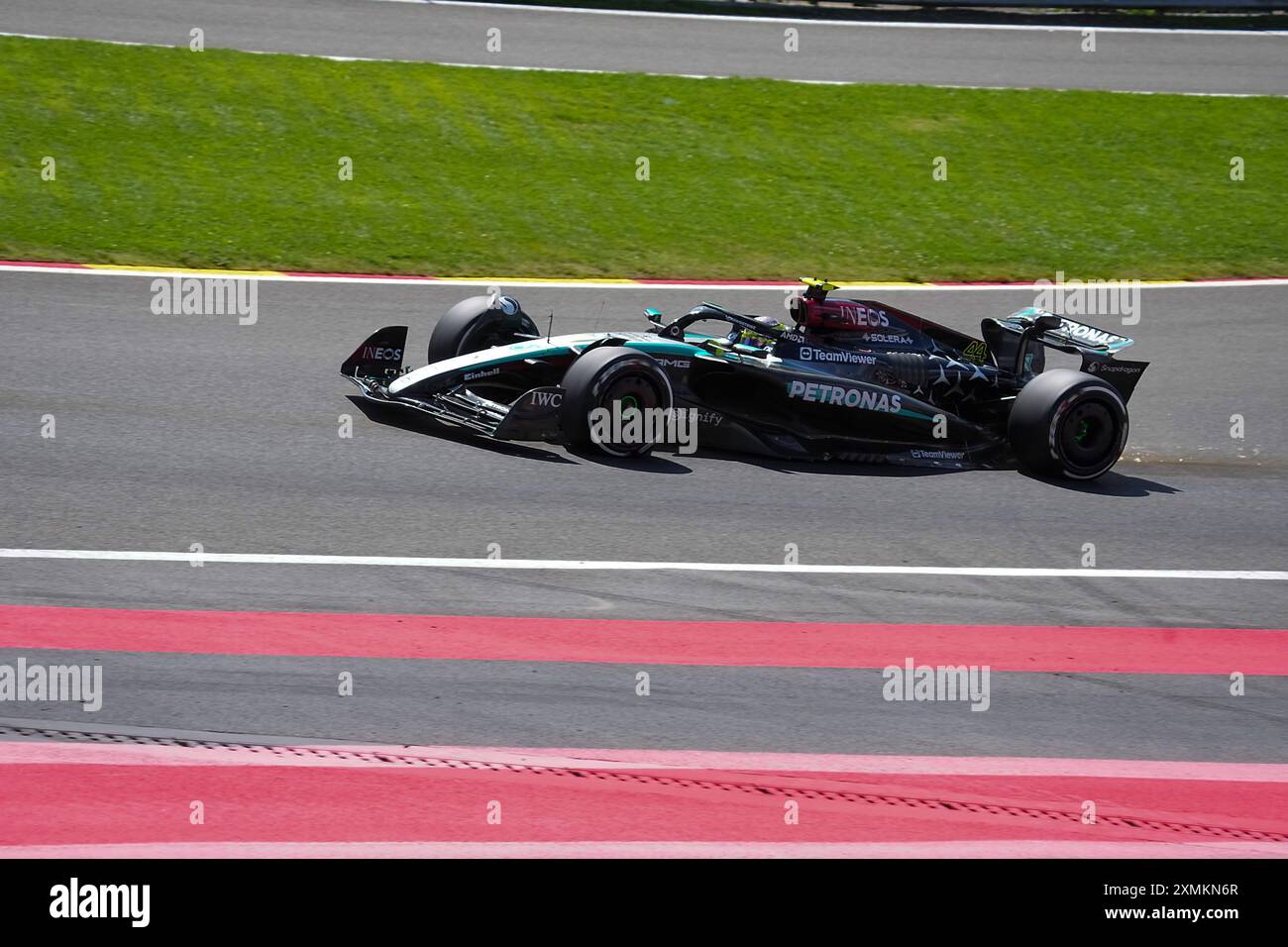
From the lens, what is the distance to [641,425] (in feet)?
32.0

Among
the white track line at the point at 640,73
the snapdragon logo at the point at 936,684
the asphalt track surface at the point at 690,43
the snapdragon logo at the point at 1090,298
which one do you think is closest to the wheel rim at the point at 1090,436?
the snapdragon logo at the point at 936,684

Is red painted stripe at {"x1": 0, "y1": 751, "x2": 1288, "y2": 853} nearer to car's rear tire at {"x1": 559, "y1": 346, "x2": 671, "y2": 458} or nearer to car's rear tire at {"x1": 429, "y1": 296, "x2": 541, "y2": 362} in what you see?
car's rear tire at {"x1": 559, "y1": 346, "x2": 671, "y2": 458}

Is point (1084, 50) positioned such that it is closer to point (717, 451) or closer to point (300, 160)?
point (300, 160)

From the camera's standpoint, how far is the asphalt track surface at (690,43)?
2048 cm

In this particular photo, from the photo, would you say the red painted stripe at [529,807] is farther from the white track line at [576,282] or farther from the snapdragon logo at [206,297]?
the white track line at [576,282]

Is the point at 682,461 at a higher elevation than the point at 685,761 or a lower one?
higher

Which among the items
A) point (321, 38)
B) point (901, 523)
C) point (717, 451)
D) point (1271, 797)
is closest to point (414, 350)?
point (717, 451)

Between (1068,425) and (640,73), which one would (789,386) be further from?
(640,73)

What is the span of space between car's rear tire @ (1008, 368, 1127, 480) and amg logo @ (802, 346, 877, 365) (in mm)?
1026

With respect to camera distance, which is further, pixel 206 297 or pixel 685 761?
pixel 206 297

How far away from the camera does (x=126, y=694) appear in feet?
21.8

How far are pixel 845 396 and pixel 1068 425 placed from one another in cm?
148

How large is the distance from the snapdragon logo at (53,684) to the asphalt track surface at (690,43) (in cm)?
1474

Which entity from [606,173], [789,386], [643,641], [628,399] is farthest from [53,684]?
[606,173]
